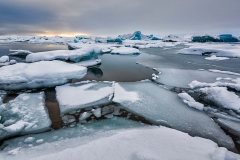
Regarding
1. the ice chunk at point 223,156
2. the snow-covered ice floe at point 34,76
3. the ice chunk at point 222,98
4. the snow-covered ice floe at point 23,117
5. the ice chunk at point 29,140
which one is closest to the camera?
the ice chunk at point 223,156

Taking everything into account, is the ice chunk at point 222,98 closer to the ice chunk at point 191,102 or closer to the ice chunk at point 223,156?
the ice chunk at point 191,102

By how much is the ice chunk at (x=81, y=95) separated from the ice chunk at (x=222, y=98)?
2478 millimetres

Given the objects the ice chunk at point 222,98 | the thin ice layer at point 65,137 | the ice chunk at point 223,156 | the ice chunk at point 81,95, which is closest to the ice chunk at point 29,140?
the thin ice layer at point 65,137

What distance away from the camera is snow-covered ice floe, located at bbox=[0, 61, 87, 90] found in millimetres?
4203

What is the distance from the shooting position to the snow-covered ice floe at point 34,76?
420cm

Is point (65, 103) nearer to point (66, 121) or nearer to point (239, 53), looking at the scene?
point (66, 121)

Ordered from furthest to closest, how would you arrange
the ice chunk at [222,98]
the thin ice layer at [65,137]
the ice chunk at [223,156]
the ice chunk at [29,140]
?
the ice chunk at [222,98] < the ice chunk at [29,140] < the thin ice layer at [65,137] < the ice chunk at [223,156]

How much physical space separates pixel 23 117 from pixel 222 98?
4356 millimetres

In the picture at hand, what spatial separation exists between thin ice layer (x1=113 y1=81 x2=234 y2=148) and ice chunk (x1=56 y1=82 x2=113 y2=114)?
0.34m

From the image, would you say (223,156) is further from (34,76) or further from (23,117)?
(34,76)

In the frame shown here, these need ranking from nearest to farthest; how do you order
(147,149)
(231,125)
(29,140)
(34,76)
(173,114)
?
(147,149), (29,140), (231,125), (173,114), (34,76)

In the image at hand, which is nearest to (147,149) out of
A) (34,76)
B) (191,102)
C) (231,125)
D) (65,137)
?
(65,137)

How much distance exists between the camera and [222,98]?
132 inches

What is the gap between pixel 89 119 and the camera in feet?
9.20
